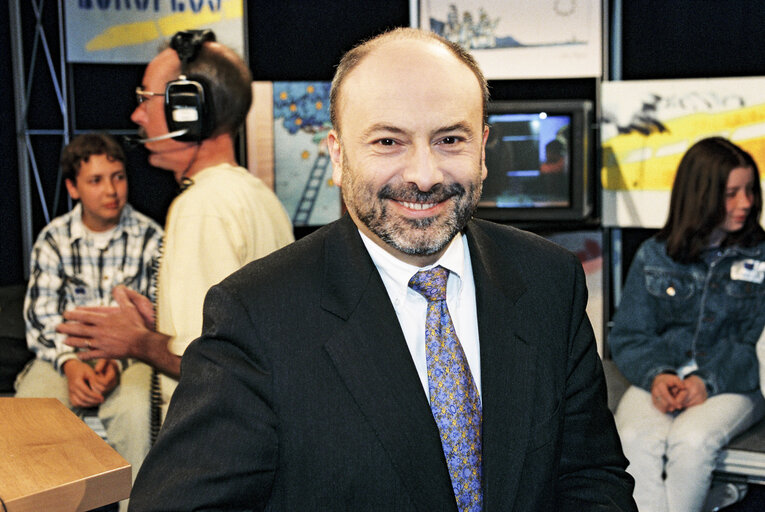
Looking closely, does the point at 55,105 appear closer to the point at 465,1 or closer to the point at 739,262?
the point at 465,1

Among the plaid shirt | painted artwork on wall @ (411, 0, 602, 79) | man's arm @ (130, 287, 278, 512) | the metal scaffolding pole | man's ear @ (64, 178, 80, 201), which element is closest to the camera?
man's arm @ (130, 287, 278, 512)

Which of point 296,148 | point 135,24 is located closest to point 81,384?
point 296,148

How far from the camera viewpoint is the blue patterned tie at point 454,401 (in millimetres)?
1243

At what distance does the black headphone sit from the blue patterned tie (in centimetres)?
105

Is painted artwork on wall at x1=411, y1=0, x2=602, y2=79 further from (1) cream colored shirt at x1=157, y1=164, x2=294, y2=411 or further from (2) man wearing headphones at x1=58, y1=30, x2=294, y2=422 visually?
(1) cream colored shirt at x1=157, y1=164, x2=294, y2=411

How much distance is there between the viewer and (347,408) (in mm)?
1191

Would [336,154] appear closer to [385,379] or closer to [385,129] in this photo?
[385,129]

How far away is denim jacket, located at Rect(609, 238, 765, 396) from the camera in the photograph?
10.00ft

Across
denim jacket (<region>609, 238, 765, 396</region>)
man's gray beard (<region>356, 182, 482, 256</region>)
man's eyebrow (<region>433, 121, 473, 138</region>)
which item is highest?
man's eyebrow (<region>433, 121, 473, 138</region>)

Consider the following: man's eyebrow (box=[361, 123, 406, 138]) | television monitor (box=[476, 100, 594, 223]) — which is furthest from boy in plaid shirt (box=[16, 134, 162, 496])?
man's eyebrow (box=[361, 123, 406, 138])

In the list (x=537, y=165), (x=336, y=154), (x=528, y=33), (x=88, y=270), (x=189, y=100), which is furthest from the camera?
(x=528, y=33)

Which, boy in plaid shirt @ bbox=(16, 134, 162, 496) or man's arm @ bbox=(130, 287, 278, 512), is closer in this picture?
man's arm @ bbox=(130, 287, 278, 512)

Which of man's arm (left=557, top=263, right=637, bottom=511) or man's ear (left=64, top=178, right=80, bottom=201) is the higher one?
man's ear (left=64, top=178, right=80, bottom=201)

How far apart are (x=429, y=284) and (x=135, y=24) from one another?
10.1 feet
